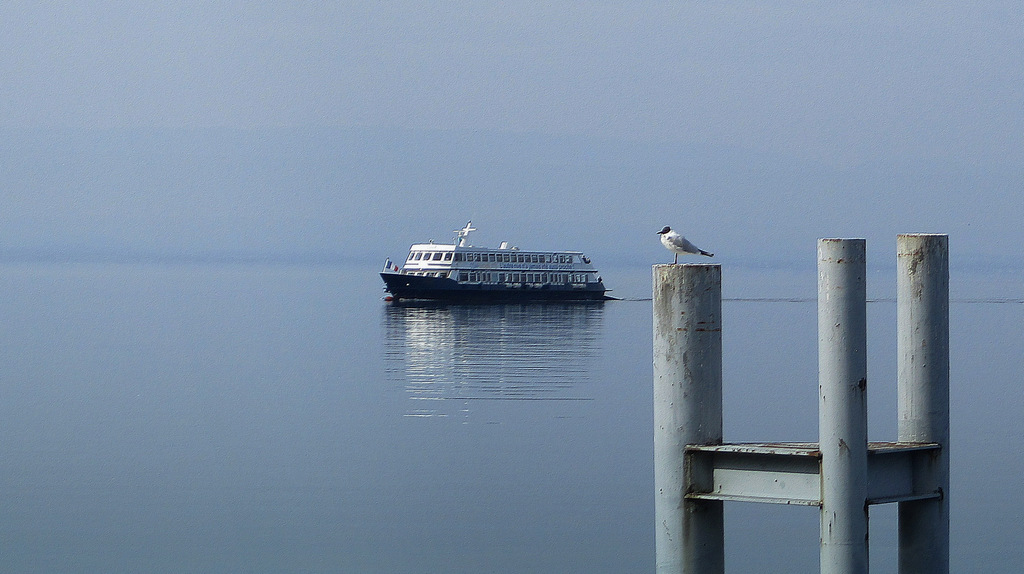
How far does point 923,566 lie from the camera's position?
9.09 m

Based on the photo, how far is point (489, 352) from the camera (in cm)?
4988

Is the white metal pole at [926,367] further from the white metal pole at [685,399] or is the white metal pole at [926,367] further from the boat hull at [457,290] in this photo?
the boat hull at [457,290]

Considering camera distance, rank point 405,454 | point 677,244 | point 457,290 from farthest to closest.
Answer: point 457,290, point 405,454, point 677,244

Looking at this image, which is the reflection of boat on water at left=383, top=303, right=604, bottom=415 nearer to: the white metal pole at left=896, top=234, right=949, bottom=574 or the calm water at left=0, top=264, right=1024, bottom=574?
the calm water at left=0, top=264, right=1024, bottom=574

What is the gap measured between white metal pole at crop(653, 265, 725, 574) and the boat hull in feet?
231

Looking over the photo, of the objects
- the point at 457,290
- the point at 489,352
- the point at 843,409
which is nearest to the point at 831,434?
the point at 843,409

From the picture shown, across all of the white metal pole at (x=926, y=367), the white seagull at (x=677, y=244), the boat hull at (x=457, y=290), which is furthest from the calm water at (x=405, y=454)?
the boat hull at (x=457, y=290)

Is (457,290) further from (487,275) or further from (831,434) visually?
(831,434)

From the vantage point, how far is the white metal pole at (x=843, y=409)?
8.26 m

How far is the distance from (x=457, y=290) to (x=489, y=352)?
97.9ft

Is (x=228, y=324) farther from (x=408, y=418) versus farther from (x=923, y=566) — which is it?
(x=923, y=566)

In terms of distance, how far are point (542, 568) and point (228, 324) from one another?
2719 inches

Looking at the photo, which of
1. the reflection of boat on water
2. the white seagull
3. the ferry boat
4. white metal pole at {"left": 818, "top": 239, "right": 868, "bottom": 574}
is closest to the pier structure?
white metal pole at {"left": 818, "top": 239, "right": 868, "bottom": 574}

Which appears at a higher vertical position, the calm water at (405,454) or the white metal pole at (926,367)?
the white metal pole at (926,367)
